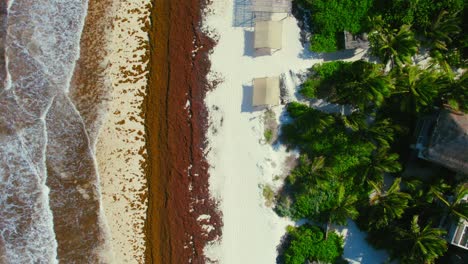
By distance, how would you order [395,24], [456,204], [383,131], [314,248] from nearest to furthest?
[456,204]
[383,131]
[395,24]
[314,248]

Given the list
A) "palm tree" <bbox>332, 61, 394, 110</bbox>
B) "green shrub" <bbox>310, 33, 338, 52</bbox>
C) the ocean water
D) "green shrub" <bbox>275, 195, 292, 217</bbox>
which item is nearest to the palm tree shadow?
"green shrub" <bbox>310, 33, 338, 52</bbox>

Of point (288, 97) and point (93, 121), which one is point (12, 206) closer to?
point (93, 121)

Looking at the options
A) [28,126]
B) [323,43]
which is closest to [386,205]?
[323,43]

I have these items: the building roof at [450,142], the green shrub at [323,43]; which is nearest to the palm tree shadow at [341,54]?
the green shrub at [323,43]

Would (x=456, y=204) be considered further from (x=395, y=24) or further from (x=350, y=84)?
(x=395, y=24)

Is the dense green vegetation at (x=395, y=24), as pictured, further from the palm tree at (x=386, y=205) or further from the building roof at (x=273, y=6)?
the palm tree at (x=386, y=205)

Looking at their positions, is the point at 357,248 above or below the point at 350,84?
below
